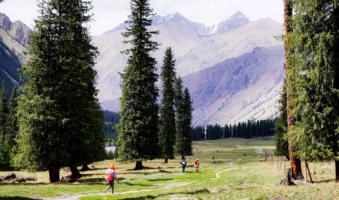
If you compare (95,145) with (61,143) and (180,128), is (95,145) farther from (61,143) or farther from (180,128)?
(180,128)

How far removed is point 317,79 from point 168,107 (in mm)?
59979

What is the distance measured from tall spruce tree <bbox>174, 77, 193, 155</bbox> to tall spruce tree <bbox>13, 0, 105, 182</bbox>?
53.7 meters

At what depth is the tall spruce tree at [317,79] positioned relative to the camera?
24984mm

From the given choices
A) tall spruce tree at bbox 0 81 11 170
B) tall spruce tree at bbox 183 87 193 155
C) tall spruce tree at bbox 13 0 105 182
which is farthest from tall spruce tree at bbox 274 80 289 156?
tall spruce tree at bbox 0 81 11 170

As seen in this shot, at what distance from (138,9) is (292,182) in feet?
130

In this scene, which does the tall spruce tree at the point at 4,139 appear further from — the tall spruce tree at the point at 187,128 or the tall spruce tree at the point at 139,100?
the tall spruce tree at the point at 139,100

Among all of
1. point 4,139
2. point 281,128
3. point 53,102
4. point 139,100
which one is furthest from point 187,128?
point 53,102

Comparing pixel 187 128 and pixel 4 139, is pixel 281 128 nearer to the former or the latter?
pixel 187 128

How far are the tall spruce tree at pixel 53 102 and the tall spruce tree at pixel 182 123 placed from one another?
53.7 meters

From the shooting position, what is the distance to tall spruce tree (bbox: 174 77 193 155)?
306ft

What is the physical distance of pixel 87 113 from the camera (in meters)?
40.8

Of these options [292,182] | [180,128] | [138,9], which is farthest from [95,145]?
[180,128]

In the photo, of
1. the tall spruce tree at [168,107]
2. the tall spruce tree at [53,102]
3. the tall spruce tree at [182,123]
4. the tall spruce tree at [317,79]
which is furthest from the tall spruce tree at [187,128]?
the tall spruce tree at [317,79]

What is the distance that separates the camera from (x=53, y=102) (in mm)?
37531
